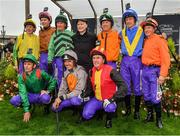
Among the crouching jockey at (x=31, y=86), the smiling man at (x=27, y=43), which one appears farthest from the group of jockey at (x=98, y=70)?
the smiling man at (x=27, y=43)

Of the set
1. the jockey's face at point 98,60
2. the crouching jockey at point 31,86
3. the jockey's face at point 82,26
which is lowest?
the crouching jockey at point 31,86

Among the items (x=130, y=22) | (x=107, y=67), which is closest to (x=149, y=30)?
(x=130, y=22)

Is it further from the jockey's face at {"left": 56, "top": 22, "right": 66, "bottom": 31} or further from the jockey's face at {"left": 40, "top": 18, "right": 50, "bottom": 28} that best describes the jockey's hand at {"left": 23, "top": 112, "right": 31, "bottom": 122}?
the jockey's face at {"left": 40, "top": 18, "right": 50, "bottom": 28}

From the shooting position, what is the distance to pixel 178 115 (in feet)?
24.5

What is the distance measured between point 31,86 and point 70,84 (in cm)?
70

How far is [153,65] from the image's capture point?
6473mm

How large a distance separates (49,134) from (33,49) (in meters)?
2.00

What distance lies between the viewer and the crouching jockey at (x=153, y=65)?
6.36 meters

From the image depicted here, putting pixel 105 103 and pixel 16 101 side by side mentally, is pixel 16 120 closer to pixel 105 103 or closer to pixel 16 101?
pixel 16 101

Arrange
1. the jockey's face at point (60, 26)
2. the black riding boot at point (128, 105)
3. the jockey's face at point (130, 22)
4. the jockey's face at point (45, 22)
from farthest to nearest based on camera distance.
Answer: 1. the jockey's face at point (45, 22)
2. the jockey's face at point (60, 26)
3. the black riding boot at point (128, 105)
4. the jockey's face at point (130, 22)

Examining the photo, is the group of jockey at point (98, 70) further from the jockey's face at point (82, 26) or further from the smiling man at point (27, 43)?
the smiling man at point (27, 43)

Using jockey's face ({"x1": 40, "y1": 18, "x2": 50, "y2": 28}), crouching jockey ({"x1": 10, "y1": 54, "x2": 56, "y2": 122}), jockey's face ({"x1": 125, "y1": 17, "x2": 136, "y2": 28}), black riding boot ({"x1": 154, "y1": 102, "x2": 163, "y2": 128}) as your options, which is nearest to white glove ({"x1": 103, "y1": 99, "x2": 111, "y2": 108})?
black riding boot ({"x1": 154, "y1": 102, "x2": 163, "y2": 128})

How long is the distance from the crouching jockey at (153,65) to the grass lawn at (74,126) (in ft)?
0.92

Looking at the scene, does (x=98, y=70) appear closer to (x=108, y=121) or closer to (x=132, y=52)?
(x=132, y=52)
